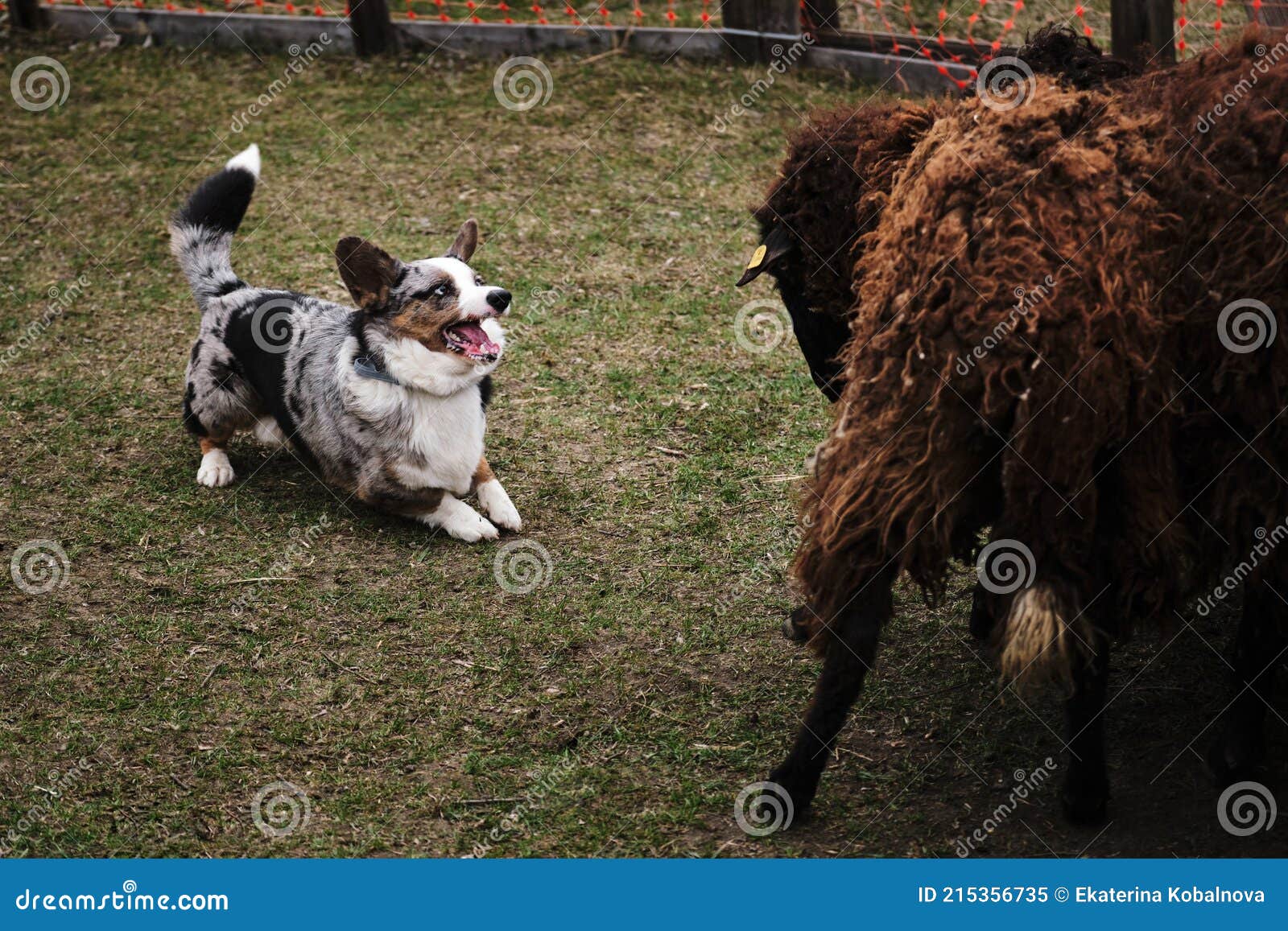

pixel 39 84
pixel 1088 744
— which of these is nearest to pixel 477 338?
pixel 1088 744

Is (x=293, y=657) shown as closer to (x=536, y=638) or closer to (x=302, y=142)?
(x=536, y=638)

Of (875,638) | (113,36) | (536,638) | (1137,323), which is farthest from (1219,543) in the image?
(113,36)

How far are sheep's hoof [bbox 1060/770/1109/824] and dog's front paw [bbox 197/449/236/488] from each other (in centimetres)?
369

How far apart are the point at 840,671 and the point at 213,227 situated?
150 inches

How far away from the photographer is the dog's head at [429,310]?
4.86 metres

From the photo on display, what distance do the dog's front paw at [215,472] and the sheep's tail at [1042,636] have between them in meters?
3.58

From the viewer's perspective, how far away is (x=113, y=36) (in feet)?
32.0

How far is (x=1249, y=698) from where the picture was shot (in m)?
3.69

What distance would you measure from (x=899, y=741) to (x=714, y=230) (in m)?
4.03
